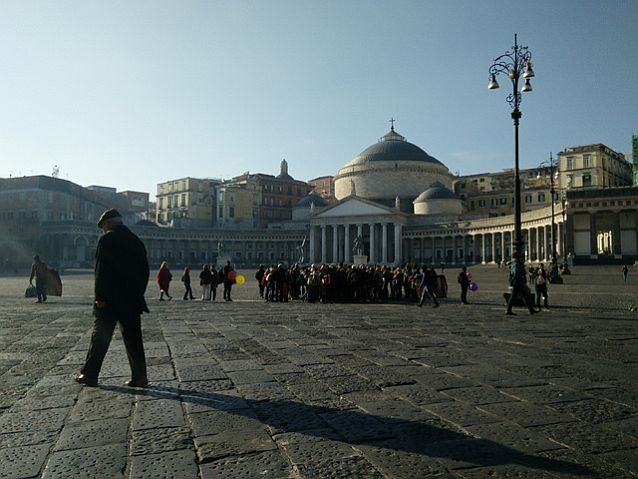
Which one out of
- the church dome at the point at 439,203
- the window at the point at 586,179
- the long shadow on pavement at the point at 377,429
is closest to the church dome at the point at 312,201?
the church dome at the point at 439,203

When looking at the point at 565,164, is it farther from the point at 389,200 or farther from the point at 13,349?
the point at 13,349

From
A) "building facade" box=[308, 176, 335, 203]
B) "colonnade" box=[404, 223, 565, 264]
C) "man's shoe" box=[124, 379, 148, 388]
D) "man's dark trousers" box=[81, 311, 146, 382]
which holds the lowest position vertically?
"man's shoe" box=[124, 379, 148, 388]

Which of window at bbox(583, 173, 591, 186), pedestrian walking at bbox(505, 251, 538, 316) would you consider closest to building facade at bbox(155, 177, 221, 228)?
window at bbox(583, 173, 591, 186)

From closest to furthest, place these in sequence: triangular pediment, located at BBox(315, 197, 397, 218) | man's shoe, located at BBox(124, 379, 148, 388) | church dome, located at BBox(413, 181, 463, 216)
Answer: man's shoe, located at BBox(124, 379, 148, 388), triangular pediment, located at BBox(315, 197, 397, 218), church dome, located at BBox(413, 181, 463, 216)

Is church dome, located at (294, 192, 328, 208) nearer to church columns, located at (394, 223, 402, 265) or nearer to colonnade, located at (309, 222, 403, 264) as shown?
colonnade, located at (309, 222, 403, 264)

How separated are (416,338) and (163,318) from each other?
6215mm

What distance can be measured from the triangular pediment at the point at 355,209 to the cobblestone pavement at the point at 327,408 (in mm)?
→ 66425

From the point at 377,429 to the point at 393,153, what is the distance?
287 feet

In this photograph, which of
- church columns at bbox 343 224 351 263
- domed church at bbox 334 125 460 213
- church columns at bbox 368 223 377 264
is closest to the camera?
church columns at bbox 368 223 377 264

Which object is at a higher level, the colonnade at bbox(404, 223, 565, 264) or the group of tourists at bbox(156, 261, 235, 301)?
the colonnade at bbox(404, 223, 565, 264)

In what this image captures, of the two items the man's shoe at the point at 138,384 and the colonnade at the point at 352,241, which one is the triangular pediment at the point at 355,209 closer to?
the colonnade at the point at 352,241

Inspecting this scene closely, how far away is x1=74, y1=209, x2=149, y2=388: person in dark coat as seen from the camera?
5363 millimetres

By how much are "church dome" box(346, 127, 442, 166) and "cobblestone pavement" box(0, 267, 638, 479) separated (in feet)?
268

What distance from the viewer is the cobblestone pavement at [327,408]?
129 inches
